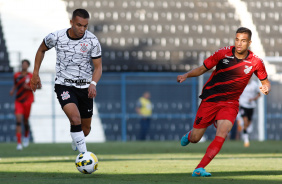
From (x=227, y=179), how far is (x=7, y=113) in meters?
17.0

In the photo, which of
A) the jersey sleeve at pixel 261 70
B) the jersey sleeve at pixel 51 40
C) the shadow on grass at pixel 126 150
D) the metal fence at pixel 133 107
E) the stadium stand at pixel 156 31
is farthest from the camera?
the stadium stand at pixel 156 31

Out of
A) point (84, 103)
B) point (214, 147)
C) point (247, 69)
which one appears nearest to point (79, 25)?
point (84, 103)

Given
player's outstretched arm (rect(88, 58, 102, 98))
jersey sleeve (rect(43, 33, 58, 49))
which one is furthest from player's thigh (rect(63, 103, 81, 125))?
jersey sleeve (rect(43, 33, 58, 49))

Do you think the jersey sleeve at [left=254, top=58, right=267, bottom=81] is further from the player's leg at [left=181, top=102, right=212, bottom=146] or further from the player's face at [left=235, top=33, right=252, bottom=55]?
the player's leg at [left=181, top=102, right=212, bottom=146]

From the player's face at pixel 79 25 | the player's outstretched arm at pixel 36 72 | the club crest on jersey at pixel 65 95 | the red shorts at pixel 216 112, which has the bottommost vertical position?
the red shorts at pixel 216 112

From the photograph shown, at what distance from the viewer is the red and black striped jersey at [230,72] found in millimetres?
8328

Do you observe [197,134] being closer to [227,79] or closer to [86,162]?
[227,79]

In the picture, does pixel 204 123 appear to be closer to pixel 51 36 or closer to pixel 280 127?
pixel 51 36

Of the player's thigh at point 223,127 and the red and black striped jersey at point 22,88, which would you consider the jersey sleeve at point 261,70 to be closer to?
the player's thigh at point 223,127

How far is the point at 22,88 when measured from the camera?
16641mm

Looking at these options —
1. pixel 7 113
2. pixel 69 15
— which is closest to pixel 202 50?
pixel 69 15

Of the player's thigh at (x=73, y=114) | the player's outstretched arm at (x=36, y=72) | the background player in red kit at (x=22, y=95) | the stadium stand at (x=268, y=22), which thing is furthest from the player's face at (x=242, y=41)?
the stadium stand at (x=268, y=22)

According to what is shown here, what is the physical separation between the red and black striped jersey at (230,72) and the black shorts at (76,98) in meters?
1.77

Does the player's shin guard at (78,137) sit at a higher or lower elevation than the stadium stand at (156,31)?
lower
